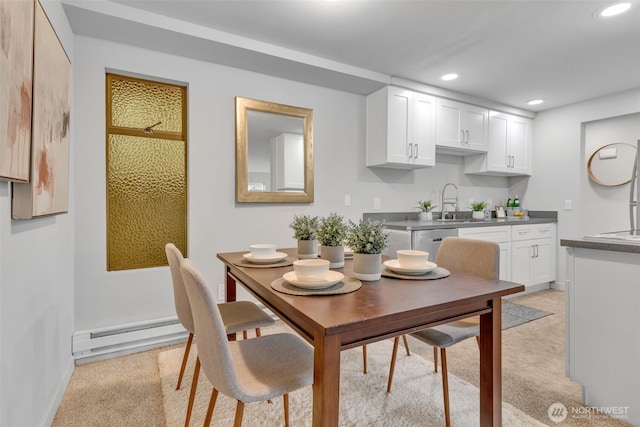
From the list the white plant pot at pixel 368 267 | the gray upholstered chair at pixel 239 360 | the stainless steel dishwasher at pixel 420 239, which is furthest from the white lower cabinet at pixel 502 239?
the gray upholstered chair at pixel 239 360

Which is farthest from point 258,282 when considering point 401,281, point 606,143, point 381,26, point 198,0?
point 606,143

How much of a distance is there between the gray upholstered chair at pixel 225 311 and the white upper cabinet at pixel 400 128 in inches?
79.7

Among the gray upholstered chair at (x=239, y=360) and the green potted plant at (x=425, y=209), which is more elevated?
the green potted plant at (x=425, y=209)

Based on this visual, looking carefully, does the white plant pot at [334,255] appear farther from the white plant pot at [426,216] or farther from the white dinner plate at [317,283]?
the white plant pot at [426,216]

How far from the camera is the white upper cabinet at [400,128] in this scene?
314 cm

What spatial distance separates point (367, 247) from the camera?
1245mm

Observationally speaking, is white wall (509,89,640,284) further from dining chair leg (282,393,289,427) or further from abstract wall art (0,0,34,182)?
abstract wall art (0,0,34,182)

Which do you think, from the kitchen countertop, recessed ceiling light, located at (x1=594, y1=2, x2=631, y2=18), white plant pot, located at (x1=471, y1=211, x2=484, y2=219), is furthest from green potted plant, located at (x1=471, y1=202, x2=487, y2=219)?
recessed ceiling light, located at (x1=594, y1=2, x2=631, y2=18)

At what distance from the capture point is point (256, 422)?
5.04ft

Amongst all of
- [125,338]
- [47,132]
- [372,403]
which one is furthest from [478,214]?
[47,132]

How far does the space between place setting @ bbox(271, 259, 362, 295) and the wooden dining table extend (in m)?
0.03

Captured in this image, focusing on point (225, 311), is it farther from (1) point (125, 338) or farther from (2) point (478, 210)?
(2) point (478, 210)

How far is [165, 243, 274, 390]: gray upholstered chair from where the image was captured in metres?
1.47

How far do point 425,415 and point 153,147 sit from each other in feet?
8.22
